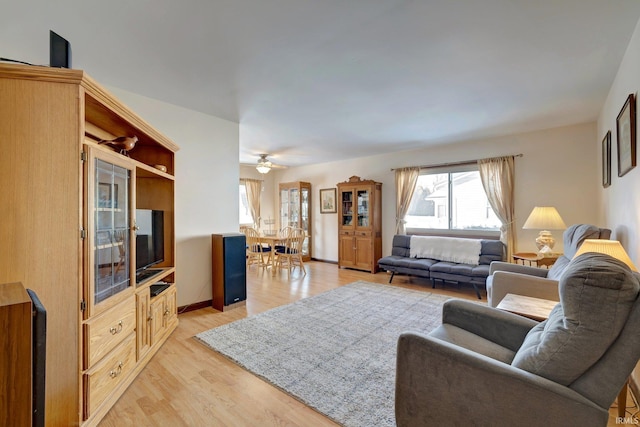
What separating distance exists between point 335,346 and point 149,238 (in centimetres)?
203

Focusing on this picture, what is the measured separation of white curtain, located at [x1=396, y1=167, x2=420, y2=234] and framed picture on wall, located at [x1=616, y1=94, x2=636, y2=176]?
3257mm

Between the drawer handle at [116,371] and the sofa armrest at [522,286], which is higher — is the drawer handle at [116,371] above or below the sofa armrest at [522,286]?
below

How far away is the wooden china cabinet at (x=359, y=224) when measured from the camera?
5922 millimetres

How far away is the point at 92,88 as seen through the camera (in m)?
1.60

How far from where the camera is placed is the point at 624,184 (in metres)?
2.33

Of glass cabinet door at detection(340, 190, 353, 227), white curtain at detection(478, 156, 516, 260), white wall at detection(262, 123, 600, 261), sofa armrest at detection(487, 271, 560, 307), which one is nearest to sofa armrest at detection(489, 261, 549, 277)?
sofa armrest at detection(487, 271, 560, 307)

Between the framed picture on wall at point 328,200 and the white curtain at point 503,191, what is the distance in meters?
3.33

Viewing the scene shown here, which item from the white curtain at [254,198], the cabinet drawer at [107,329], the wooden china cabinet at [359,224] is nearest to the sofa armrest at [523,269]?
the wooden china cabinet at [359,224]

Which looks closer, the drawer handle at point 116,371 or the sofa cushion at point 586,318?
the sofa cushion at point 586,318

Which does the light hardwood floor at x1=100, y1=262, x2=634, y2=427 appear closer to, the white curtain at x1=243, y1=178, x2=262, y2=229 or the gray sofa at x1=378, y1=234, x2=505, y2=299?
the gray sofa at x1=378, y1=234, x2=505, y2=299

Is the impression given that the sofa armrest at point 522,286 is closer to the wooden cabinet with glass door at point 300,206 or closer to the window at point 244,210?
the wooden cabinet with glass door at point 300,206

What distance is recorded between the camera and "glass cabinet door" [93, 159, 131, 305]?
1.75m

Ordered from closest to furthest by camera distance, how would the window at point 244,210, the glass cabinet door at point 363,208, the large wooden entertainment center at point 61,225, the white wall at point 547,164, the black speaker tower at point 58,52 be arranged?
1. the large wooden entertainment center at point 61,225
2. the black speaker tower at point 58,52
3. the white wall at point 547,164
4. the glass cabinet door at point 363,208
5. the window at point 244,210

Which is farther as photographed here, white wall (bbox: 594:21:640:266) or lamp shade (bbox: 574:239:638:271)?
white wall (bbox: 594:21:640:266)
